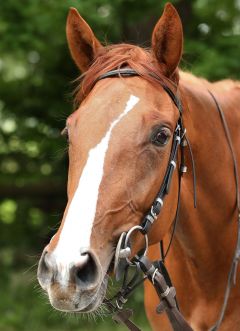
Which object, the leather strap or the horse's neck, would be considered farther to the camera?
the horse's neck

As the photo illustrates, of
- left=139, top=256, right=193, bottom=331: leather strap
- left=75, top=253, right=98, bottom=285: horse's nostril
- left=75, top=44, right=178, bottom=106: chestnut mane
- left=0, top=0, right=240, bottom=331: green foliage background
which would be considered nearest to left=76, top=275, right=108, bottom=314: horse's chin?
left=75, top=253, right=98, bottom=285: horse's nostril

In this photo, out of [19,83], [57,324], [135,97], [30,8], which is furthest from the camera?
[19,83]

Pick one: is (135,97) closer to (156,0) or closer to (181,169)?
(181,169)

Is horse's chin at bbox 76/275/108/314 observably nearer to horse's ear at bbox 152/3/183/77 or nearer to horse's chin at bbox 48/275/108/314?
horse's chin at bbox 48/275/108/314

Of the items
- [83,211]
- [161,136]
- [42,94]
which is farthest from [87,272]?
[42,94]

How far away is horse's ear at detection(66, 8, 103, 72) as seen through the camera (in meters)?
3.27

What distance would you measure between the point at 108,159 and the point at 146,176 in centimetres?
22

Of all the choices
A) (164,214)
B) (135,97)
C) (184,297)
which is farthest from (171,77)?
(184,297)

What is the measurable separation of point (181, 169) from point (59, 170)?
498 centimetres

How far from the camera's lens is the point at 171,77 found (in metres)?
3.17

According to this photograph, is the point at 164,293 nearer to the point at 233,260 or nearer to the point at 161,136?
the point at 233,260

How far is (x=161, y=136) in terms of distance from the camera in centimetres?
293

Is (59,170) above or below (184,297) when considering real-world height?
below

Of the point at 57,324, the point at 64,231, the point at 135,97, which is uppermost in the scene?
the point at 135,97
